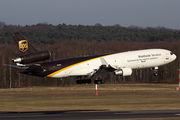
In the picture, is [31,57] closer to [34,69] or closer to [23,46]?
[23,46]

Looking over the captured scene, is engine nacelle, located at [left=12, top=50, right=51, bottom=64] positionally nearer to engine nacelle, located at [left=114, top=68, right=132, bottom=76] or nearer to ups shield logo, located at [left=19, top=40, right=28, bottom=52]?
ups shield logo, located at [left=19, top=40, right=28, bottom=52]

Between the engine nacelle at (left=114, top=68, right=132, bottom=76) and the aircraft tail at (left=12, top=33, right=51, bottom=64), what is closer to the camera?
the aircraft tail at (left=12, top=33, right=51, bottom=64)

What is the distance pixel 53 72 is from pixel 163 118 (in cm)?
2799

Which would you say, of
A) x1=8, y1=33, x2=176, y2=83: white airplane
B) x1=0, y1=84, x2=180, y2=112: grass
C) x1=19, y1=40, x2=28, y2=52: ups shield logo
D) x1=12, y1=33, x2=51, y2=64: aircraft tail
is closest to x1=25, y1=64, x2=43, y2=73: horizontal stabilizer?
x1=8, y1=33, x2=176, y2=83: white airplane

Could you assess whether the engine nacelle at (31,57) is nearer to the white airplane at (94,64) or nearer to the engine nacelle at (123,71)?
the white airplane at (94,64)

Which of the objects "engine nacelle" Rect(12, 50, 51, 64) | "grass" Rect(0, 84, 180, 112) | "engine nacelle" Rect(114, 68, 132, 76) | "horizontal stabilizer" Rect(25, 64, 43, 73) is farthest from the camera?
"engine nacelle" Rect(114, 68, 132, 76)

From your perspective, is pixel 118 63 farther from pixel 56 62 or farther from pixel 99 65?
pixel 56 62

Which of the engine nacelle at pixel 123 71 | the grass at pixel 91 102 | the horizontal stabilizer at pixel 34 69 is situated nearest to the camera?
the grass at pixel 91 102

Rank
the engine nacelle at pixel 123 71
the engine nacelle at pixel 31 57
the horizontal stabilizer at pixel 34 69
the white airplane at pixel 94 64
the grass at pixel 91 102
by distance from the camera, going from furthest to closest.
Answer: the engine nacelle at pixel 123 71 < the white airplane at pixel 94 64 < the horizontal stabilizer at pixel 34 69 < the grass at pixel 91 102 < the engine nacelle at pixel 31 57

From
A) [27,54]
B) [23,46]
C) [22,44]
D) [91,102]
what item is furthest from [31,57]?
[91,102]

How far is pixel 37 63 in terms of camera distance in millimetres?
56875

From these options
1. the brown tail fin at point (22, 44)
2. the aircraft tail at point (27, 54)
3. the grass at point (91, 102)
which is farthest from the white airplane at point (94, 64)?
the grass at point (91, 102)

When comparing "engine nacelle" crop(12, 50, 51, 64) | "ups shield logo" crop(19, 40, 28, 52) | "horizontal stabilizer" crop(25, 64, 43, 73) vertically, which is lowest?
"horizontal stabilizer" crop(25, 64, 43, 73)

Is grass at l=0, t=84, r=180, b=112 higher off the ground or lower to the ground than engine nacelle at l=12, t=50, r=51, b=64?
lower
